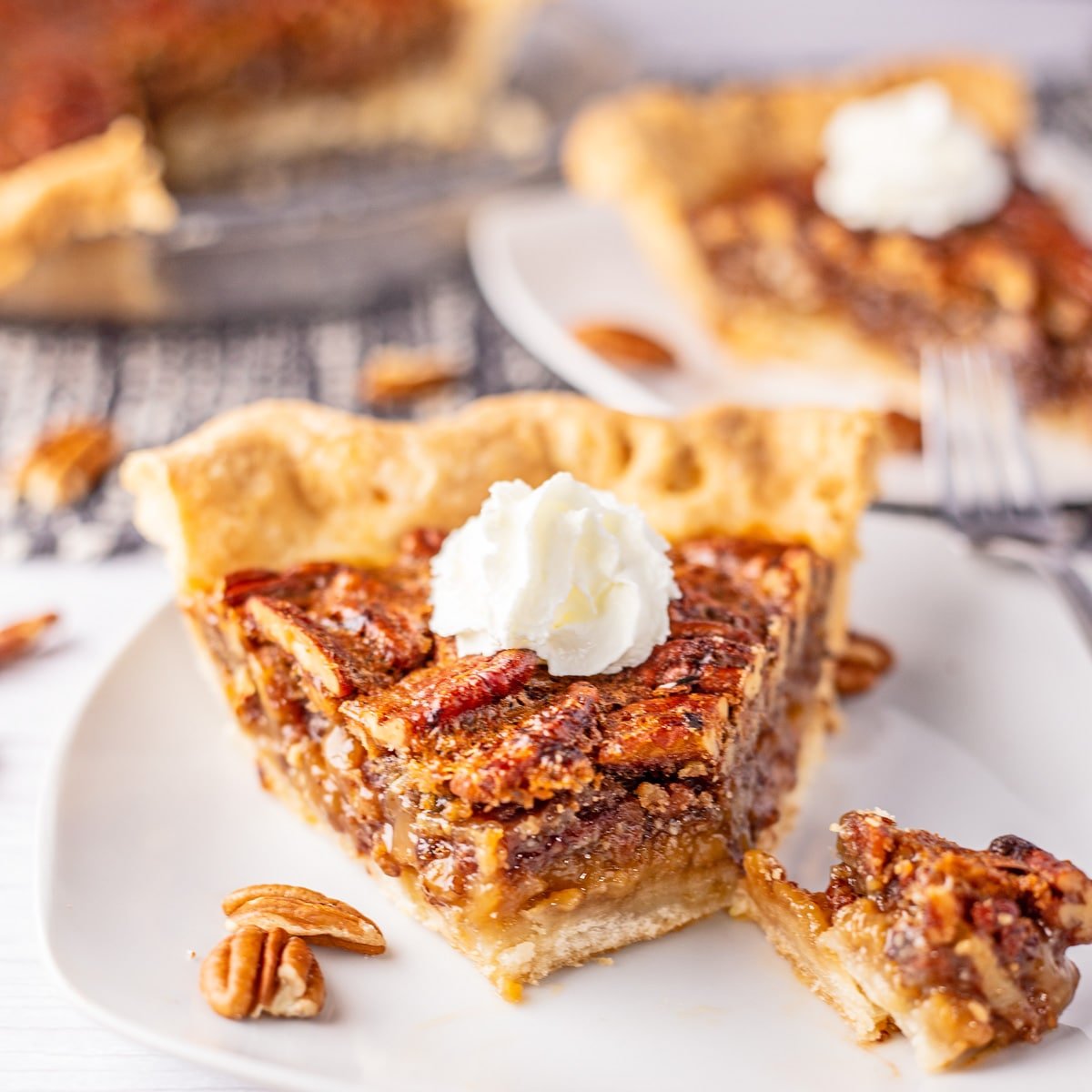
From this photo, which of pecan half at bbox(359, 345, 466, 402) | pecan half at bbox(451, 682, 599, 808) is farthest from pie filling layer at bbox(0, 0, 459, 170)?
pecan half at bbox(451, 682, 599, 808)

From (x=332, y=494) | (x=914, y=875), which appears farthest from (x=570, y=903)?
(x=332, y=494)

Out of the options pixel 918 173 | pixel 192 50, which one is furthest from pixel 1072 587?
pixel 192 50

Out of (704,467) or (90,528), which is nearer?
(704,467)

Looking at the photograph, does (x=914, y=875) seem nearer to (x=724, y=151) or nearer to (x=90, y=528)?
(x=90, y=528)

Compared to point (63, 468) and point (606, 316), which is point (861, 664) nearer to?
point (606, 316)

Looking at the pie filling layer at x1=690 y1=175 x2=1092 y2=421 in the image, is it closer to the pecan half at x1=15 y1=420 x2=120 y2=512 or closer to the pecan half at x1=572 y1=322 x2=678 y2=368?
the pecan half at x1=572 y1=322 x2=678 y2=368

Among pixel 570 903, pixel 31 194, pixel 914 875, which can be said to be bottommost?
pixel 570 903

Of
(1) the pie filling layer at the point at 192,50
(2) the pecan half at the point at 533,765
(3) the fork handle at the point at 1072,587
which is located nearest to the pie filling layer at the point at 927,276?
(3) the fork handle at the point at 1072,587
